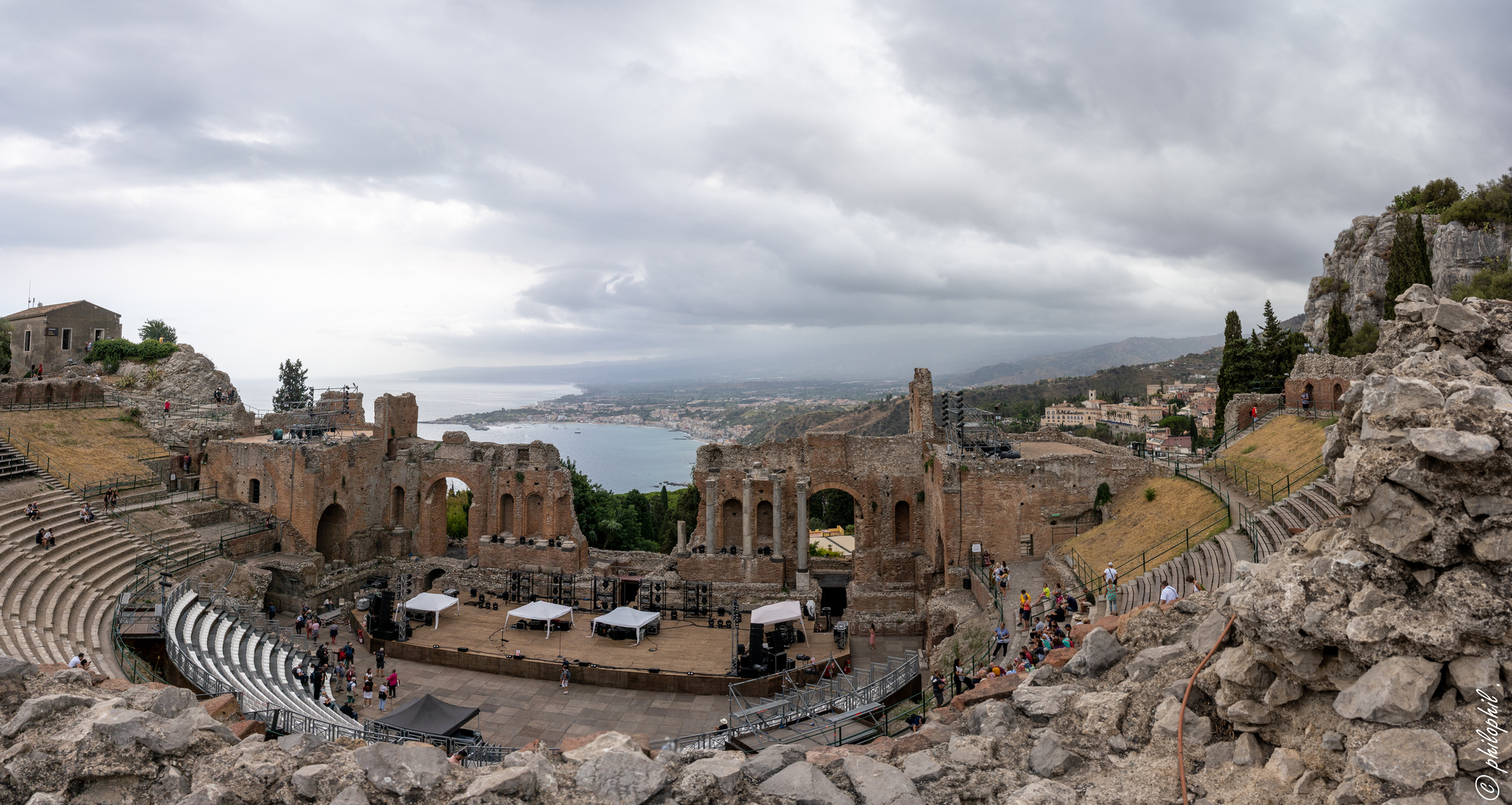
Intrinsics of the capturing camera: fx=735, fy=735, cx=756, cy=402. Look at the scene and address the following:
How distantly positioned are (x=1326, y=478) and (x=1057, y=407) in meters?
114

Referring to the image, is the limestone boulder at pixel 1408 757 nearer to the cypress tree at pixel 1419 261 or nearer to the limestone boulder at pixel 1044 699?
the limestone boulder at pixel 1044 699

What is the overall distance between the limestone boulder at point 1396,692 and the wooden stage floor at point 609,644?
1919 centimetres

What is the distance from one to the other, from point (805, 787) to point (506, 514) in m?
31.4

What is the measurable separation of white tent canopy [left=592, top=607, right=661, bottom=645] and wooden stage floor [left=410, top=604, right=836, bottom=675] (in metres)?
0.61

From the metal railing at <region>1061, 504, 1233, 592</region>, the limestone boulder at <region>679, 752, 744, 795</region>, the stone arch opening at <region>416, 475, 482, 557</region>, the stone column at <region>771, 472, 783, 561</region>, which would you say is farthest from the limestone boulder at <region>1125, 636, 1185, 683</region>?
the stone arch opening at <region>416, 475, 482, 557</region>

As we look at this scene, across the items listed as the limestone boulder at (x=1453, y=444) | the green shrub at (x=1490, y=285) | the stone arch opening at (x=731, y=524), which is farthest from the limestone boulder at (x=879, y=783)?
the green shrub at (x=1490, y=285)

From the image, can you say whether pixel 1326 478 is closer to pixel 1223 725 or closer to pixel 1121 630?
pixel 1121 630

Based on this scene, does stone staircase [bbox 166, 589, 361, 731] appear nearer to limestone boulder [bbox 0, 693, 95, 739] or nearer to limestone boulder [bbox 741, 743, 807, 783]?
limestone boulder [bbox 0, 693, 95, 739]

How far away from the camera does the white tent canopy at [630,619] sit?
83.6ft

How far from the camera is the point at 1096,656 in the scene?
9.86 meters

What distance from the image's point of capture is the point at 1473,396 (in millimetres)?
6613

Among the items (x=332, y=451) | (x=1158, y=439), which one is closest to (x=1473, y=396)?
(x=332, y=451)

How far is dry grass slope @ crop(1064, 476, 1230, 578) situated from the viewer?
20391 mm

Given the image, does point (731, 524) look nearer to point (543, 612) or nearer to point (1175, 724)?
point (543, 612)
